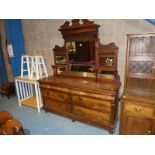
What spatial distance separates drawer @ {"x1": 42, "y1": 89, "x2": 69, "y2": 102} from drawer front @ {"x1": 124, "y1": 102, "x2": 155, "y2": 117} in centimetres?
103

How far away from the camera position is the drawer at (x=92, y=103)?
1875 mm

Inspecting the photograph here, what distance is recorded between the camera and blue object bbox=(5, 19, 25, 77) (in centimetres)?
309

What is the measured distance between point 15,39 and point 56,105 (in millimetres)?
2053

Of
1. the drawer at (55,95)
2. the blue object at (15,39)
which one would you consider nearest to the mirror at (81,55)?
the drawer at (55,95)

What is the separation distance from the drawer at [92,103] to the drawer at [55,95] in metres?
0.19

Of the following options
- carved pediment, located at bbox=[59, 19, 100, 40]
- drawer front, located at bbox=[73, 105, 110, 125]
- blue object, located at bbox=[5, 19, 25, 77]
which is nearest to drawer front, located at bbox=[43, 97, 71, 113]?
drawer front, located at bbox=[73, 105, 110, 125]

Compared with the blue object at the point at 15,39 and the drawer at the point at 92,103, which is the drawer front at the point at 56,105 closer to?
the drawer at the point at 92,103

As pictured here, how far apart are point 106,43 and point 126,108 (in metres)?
1.13

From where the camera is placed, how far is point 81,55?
236 cm

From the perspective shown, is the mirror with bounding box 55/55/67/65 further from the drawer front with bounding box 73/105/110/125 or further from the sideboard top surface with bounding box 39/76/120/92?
the drawer front with bounding box 73/105/110/125

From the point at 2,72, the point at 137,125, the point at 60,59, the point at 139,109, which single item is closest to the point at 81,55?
the point at 60,59
